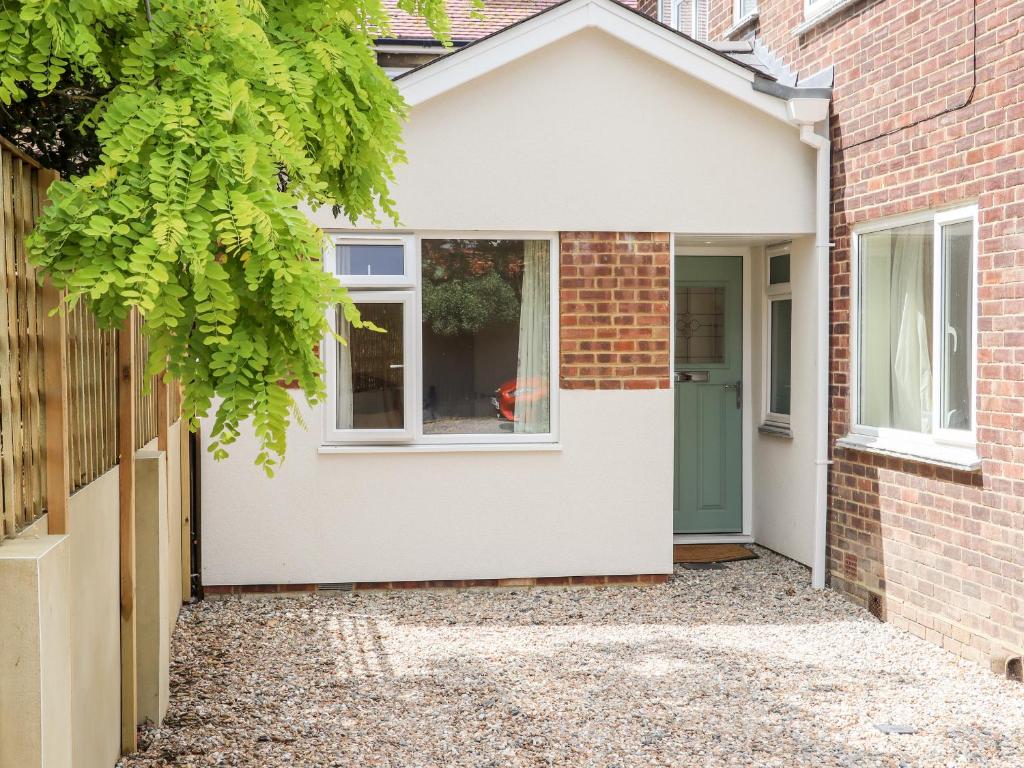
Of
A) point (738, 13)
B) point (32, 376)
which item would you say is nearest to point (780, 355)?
point (738, 13)

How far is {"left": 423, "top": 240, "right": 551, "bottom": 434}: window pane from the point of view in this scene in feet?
26.2

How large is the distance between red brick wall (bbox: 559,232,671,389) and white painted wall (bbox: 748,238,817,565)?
1.11m

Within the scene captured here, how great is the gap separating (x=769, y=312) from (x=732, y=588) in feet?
8.41

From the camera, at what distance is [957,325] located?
6.39 metres

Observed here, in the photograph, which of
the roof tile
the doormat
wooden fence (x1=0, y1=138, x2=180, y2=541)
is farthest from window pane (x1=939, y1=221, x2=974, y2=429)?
wooden fence (x1=0, y1=138, x2=180, y2=541)

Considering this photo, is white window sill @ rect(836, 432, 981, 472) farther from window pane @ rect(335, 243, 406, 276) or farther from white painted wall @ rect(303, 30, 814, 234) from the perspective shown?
window pane @ rect(335, 243, 406, 276)

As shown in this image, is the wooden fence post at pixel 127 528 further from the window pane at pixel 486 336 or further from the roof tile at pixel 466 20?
the roof tile at pixel 466 20

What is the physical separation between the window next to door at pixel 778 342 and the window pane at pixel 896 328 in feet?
3.49

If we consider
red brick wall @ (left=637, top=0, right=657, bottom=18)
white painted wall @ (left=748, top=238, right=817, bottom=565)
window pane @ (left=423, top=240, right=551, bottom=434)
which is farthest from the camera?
red brick wall @ (left=637, top=0, right=657, bottom=18)

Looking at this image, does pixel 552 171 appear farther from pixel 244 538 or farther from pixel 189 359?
pixel 189 359

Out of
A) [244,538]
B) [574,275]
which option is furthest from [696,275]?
[244,538]

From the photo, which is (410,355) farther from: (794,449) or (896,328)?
(896,328)

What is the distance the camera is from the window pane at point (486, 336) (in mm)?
7973

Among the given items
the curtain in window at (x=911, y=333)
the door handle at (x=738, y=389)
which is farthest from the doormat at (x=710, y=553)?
the curtain in window at (x=911, y=333)
